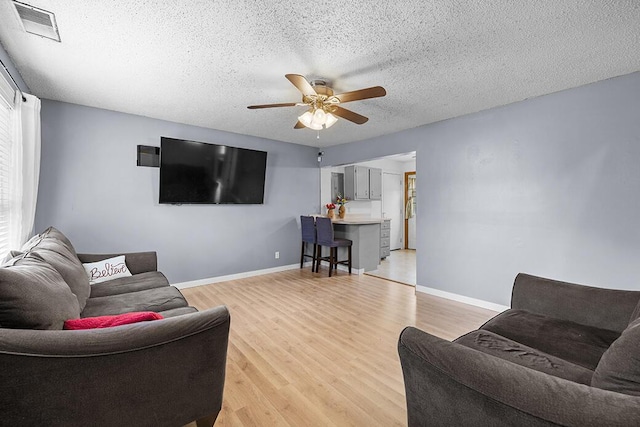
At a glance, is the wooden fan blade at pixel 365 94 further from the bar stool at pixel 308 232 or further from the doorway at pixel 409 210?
the doorway at pixel 409 210

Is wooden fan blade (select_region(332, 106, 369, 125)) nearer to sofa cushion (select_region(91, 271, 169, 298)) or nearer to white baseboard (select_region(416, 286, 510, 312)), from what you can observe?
sofa cushion (select_region(91, 271, 169, 298))

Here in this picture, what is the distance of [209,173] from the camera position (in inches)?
165

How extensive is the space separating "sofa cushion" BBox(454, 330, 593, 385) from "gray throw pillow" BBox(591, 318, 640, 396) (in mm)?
323

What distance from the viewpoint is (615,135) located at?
8.38ft

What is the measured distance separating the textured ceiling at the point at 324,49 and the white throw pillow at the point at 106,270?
176 centimetres

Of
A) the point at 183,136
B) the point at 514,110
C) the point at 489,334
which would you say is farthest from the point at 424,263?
the point at 183,136

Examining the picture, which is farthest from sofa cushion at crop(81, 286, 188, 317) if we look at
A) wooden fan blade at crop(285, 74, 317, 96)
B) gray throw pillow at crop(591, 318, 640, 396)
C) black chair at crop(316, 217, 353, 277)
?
black chair at crop(316, 217, 353, 277)

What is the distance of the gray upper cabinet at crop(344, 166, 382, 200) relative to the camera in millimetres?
6336

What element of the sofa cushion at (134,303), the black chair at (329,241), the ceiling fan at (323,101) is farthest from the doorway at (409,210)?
the sofa cushion at (134,303)

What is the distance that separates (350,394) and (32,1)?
3.04 metres

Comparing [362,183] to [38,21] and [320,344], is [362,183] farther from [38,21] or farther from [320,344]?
[38,21]

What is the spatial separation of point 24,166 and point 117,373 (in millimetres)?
2681

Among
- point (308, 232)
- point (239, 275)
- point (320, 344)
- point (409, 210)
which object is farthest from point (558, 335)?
point (409, 210)

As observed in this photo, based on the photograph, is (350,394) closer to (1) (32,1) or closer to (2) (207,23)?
(2) (207,23)
